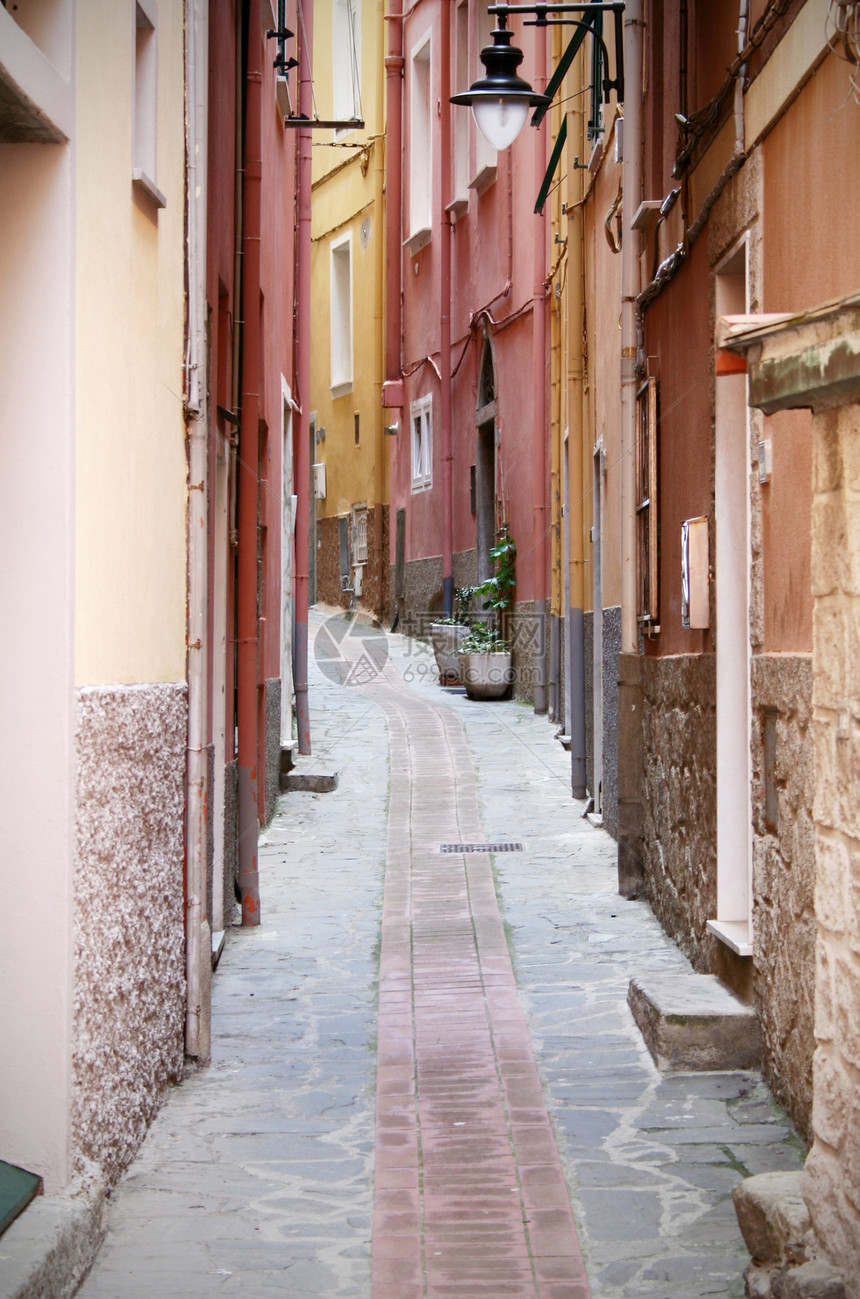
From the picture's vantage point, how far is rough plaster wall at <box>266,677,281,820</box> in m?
10.6

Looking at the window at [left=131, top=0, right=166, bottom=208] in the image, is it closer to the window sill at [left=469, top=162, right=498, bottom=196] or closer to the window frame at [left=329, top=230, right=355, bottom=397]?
the window sill at [left=469, top=162, right=498, bottom=196]

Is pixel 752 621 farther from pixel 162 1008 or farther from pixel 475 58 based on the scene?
pixel 475 58

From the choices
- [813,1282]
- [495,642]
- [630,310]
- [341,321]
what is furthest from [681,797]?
[341,321]

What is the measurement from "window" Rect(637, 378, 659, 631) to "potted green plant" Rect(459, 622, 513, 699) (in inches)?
334

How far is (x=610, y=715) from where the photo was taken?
33.7 ft

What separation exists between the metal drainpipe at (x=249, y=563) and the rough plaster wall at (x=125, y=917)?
2.39 m

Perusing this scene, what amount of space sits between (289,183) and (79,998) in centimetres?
1032

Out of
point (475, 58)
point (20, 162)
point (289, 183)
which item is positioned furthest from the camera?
point (475, 58)

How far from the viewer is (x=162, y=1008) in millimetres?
5020

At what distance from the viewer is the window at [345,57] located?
2281 centimetres

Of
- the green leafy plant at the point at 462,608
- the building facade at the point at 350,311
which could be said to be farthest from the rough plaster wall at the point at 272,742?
the building facade at the point at 350,311

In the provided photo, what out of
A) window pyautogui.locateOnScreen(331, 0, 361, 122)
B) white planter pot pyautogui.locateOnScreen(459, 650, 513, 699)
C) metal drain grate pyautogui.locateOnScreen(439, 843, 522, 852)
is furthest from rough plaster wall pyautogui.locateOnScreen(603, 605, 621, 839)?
window pyautogui.locateOnScreen(331, 0, 361, 122)

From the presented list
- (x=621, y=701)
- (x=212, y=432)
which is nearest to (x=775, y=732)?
(x=212, y=432)

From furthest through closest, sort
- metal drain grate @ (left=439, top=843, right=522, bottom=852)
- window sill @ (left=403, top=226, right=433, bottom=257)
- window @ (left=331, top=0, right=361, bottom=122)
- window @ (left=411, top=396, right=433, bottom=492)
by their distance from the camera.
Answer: window @ (left=331, top=0, right=361, bottom=122), window @ (left=411, top=396, right=433, bottom=492), window sill @ (left=403, top=226, right=433, bottom=257), metal drain grate @ (left=439, top=843, right=522, bottom=852)
